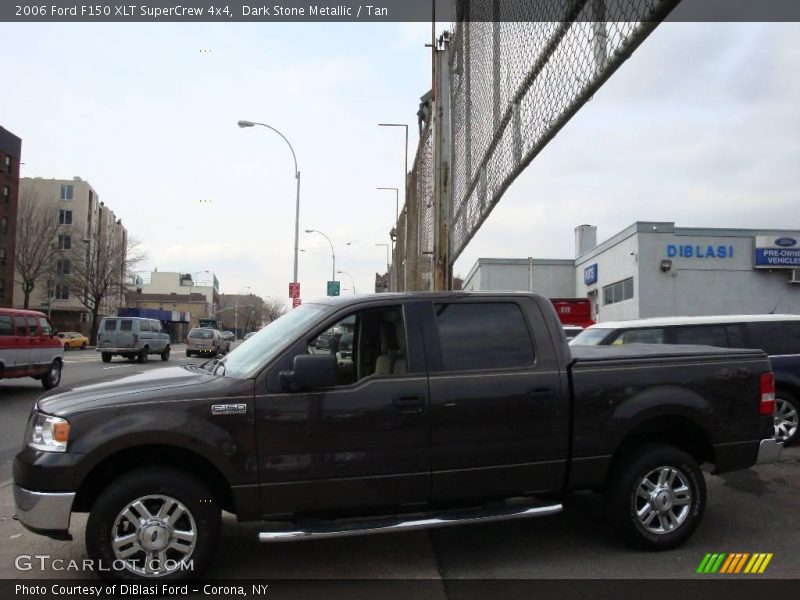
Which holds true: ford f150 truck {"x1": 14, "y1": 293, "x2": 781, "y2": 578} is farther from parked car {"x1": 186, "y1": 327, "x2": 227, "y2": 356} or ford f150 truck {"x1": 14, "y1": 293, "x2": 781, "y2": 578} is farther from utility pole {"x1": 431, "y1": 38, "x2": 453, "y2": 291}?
parked car {"x1": 186, "y1": 327, "x2": 227, "y2": 356}

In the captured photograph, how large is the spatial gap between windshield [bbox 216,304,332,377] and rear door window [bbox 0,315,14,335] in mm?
11172

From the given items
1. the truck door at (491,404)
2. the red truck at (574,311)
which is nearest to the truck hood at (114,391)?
the truck door at (491,404)

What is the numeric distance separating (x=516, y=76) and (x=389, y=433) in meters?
3.70

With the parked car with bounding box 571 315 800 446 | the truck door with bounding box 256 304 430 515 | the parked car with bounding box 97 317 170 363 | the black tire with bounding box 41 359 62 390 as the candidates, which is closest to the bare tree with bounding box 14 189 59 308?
the parked car with bounding box 97 317 170 363

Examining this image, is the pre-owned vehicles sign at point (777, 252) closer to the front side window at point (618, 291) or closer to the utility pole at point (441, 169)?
the front side window at point (618, 291)

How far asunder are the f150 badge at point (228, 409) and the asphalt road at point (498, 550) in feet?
3.66

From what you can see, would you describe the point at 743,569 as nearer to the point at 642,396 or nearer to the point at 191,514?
the point at 642,396

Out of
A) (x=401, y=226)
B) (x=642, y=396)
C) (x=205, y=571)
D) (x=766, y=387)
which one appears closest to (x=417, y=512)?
(x=205, y=571)

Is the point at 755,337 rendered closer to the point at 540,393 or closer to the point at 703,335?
the point at 703,335

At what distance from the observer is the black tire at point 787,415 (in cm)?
797

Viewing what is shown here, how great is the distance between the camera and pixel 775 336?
8.31m

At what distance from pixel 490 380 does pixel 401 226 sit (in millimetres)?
19229

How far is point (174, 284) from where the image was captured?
456ft

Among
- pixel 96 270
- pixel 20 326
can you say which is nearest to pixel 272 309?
pixel 96 270
